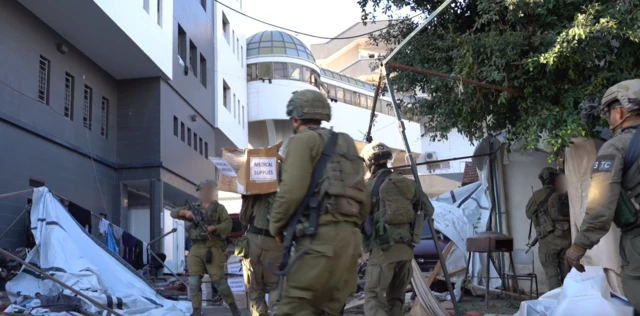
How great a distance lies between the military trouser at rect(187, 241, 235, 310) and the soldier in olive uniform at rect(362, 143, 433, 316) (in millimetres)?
2889

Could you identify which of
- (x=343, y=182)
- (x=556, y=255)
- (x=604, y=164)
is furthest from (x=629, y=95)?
(x=556, y=255)

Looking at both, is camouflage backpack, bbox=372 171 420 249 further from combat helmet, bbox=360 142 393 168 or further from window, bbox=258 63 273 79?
window, bbox=258 63 273 79

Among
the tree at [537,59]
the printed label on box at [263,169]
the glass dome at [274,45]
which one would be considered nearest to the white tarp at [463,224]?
the tree at [537,59]

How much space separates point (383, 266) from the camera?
237 inches

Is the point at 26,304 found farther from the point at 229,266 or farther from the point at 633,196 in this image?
the point at 633,196

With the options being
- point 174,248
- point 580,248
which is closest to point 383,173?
point 580,248

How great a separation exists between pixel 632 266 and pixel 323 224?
6.15 feet

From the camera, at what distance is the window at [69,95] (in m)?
16.2

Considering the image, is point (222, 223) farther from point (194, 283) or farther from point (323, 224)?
point (323, 224)

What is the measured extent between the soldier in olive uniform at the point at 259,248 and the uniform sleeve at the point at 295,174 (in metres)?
2.75

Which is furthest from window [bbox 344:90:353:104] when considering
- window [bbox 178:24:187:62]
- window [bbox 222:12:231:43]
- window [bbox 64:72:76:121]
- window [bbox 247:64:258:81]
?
→ window [bbox 64:72:76:121]

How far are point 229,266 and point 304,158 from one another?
7.85 metres

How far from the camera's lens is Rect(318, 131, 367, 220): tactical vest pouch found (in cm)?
374

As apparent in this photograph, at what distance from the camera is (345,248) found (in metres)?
3.71
